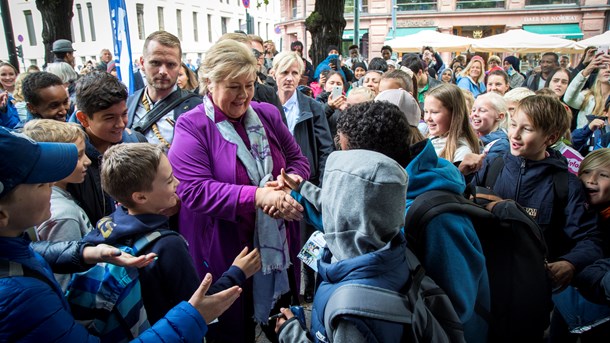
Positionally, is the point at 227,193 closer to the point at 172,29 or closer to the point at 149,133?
the point at 149,133

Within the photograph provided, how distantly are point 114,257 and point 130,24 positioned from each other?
35705mm

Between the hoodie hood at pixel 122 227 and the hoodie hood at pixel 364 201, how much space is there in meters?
0.72

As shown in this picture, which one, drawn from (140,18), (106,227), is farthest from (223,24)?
(106,227)

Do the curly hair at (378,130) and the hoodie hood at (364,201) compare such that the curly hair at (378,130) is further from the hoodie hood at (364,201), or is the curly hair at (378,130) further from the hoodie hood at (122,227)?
the hoodie hood at (122,227)

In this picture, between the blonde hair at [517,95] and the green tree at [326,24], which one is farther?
the green tree at [326,24]

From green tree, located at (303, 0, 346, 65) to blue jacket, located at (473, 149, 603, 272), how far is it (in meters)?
8.10

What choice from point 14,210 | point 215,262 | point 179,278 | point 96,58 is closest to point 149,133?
point 215,262

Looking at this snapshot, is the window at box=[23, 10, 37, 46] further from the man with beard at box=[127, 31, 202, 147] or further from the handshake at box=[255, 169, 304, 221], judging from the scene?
the handshake at box=[255, 169, 304, 221]

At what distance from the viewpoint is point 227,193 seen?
1.98m

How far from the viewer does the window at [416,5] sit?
32.9 m

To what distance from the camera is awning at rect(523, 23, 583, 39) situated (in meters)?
28.8

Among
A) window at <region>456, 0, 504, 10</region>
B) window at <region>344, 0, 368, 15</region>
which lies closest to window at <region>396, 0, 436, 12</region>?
window at <region>456, 0, 504, 10</region>

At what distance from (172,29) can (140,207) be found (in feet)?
130

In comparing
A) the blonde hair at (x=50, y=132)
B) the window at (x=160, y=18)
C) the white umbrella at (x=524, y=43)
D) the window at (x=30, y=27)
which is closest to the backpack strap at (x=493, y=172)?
the blonde hair at (x=50, y=132)
